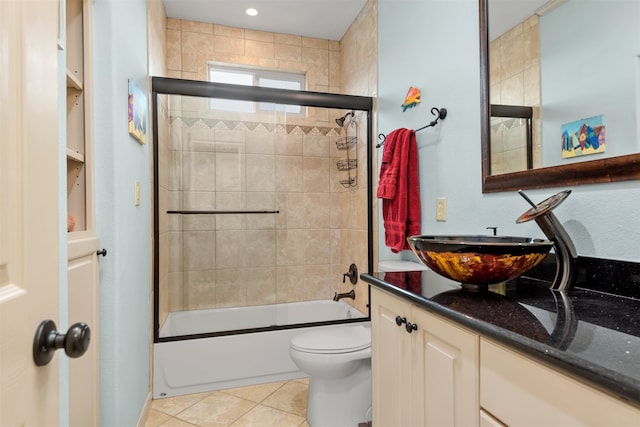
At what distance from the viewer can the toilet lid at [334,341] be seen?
1760mm

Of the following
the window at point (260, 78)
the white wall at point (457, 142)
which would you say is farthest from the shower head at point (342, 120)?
the white wall at point (457, 142)

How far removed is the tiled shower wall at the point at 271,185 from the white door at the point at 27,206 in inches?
76.9

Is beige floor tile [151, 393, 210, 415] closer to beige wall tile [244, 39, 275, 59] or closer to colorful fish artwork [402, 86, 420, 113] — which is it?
colorful fish artwork [402, 86, 420, 113]

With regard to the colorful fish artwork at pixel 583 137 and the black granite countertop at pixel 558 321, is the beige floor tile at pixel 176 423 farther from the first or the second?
the colorful fish artwork at pixel 583 137

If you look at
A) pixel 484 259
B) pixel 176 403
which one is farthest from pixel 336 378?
pixel 484 259

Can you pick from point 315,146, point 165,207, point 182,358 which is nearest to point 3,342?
point 182,358

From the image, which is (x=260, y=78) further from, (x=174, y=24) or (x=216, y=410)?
(x=216, y=410)

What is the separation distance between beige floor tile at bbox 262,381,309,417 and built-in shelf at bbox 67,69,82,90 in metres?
1.84

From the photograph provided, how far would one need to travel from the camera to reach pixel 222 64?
3.01 m

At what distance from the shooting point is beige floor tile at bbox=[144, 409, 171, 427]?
1.83 meters

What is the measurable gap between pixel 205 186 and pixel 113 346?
4.93ft

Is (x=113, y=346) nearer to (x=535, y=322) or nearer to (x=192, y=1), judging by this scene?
(x=535, y=322)

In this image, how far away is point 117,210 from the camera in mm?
1383

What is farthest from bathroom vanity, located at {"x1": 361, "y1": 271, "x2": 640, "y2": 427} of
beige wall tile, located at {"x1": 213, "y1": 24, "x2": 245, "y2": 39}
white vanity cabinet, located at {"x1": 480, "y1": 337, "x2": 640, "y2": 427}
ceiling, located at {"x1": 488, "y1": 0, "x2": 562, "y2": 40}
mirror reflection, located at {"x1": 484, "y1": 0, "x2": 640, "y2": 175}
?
beige wall tile, located at {"x1": 213, "y1": 24, "x2": 245, "y2": 39}
